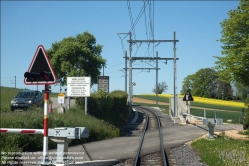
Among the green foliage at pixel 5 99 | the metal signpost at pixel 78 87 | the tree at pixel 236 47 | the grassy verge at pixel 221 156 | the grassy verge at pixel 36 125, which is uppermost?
the tree at pixel 236 47

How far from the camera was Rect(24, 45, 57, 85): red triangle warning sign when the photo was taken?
309 inches

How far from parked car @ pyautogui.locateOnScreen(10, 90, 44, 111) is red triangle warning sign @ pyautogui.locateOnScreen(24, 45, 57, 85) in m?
17.9

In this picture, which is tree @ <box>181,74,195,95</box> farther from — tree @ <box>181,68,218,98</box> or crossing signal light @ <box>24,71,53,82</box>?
crossing signal light @ <box>24,71,53,82</box>

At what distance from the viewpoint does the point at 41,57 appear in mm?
8062

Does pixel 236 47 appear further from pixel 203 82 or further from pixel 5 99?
pixel 203 82

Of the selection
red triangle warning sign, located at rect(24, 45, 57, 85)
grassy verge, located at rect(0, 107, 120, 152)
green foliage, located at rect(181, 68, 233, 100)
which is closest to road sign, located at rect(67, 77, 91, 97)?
grassy verge, located at rect(0, 107, 120, 152)

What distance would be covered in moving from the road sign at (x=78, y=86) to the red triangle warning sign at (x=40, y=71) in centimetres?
1250

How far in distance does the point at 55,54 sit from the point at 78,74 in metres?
5.35

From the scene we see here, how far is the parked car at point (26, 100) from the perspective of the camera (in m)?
25.6

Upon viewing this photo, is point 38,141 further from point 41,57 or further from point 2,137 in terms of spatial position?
point 41,57

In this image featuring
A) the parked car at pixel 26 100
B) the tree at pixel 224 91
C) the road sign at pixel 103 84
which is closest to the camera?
the parked car at pixel 26 100

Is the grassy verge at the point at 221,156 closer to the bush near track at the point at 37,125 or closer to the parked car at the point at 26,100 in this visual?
the bush near track at the point at 37,125

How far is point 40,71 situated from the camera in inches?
316

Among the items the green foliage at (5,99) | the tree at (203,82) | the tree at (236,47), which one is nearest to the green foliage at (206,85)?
the tree at (203,82)
